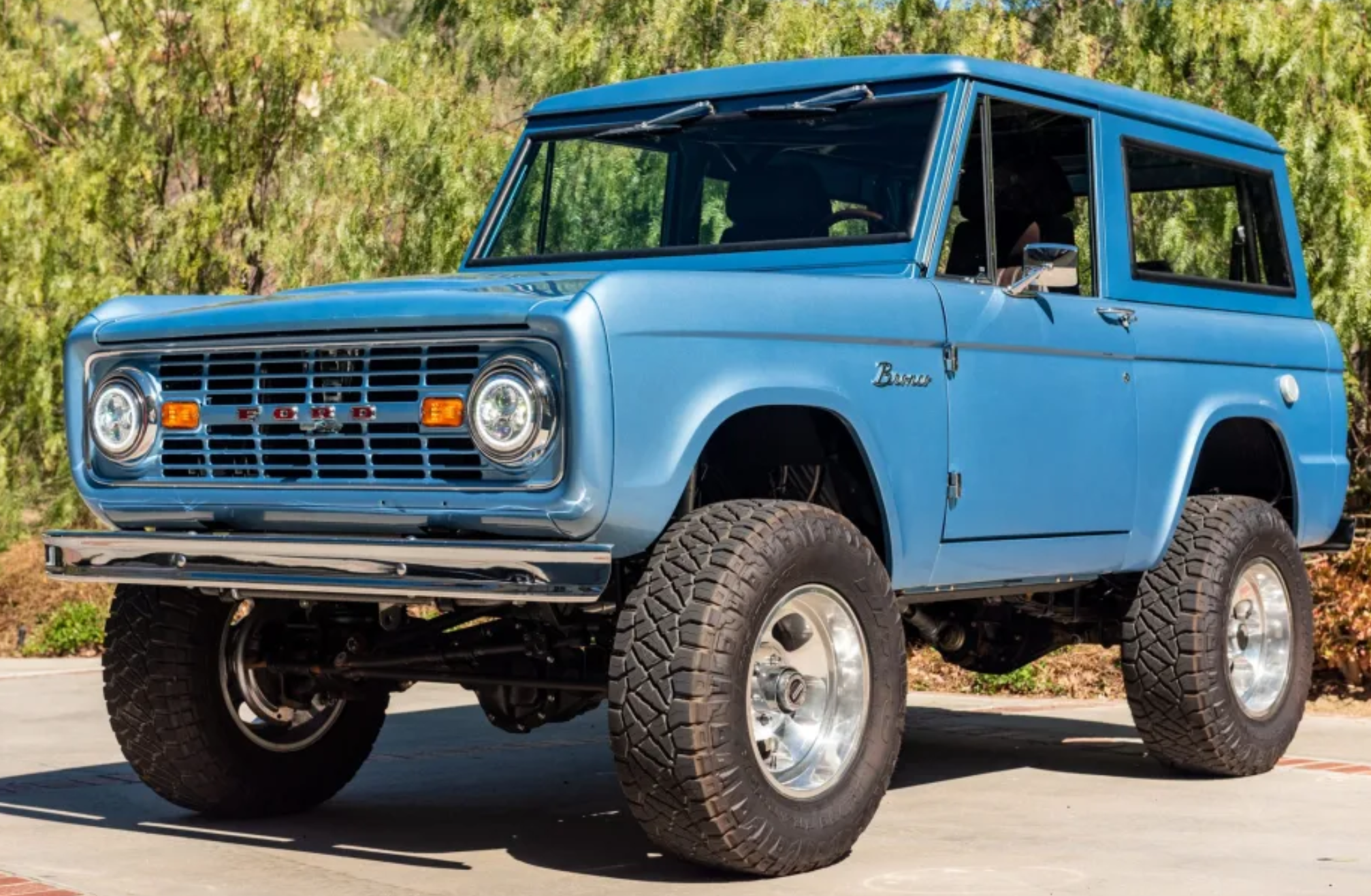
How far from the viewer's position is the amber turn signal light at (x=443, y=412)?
5.48 metres

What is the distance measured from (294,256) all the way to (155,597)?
452 inches

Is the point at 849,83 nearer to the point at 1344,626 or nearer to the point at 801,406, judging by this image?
the point at 801,406

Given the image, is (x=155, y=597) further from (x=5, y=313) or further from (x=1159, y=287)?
(x=5, y=313)

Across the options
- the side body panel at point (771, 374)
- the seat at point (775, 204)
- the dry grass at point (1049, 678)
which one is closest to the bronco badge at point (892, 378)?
the side body panel at point (771, 374)

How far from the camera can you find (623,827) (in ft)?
22.1

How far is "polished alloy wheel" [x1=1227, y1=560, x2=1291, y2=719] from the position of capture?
25.8 feet

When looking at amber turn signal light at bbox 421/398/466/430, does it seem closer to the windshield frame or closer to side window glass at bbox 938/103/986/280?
the windshield frame

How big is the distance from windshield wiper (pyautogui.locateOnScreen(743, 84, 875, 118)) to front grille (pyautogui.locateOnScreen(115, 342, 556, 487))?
1975mm

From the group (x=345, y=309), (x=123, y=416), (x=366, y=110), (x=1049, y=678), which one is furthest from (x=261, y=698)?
(x=366, y=110)

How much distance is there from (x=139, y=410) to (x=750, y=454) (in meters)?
1.81

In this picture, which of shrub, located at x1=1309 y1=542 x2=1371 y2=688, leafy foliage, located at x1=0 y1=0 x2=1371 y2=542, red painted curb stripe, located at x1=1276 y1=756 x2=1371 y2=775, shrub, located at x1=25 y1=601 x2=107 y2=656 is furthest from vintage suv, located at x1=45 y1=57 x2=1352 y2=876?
shrub, located at x1=25 y1=601 x2=107 y2=656

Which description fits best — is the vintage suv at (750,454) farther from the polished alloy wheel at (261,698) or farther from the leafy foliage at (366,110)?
the leafy foliage at (366,110)

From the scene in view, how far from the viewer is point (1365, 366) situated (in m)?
14.0

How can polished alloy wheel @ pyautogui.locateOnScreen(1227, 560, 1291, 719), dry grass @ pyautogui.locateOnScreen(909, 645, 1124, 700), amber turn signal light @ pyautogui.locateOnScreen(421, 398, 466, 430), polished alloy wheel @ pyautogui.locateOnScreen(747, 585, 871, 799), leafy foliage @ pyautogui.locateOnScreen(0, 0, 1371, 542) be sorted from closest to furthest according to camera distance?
amber turn signal light @ pyautogui.locateOnScreen(421, 398, 466, 430) < polished alloy wheel @ pyautogui.locateOnScreen(747, 585, 871, 799) < polished alloy wheel @ pyautogui.locateOnScreen(1227, 560, 1291, 719) < dry grass @ pyautogui.locateOnScreen(909, 645, 1124, 700) < leafy foliage @ pyautogui.locateOnScreen(0, 0, 1371, 542)
